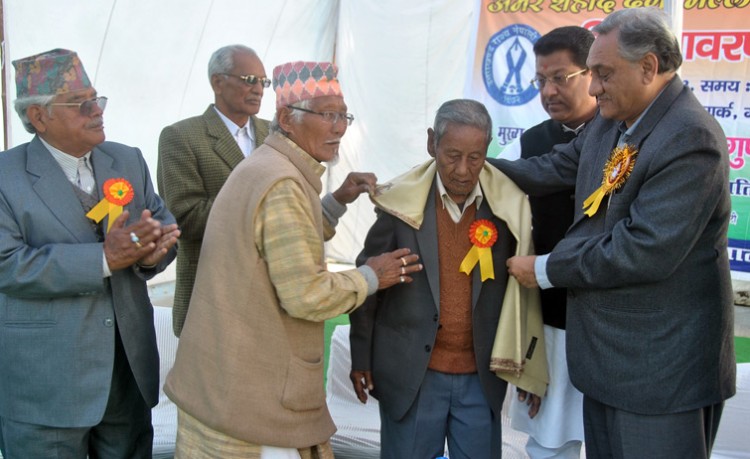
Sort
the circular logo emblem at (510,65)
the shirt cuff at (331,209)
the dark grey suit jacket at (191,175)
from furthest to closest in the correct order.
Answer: the circular logo emblem at (510,65) → the dark grey suit jacket at (191,175) → the shirt cuff at (331,209)

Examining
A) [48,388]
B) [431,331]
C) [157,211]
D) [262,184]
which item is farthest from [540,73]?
[48,388]

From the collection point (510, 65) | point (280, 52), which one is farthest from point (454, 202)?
point (280, 52)

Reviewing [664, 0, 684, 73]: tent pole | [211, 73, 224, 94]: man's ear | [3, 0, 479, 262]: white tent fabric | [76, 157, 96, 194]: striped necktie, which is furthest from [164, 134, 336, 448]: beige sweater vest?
[3, 0, 479, 262]: white tent fabric

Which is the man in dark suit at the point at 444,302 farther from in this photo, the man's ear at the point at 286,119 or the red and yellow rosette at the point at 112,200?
the red and yellow rosette at the point at 112,200

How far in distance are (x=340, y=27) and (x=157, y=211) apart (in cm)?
686

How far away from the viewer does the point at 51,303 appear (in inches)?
104

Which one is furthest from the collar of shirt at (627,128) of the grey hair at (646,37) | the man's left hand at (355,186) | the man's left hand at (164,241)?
the man's left hand at (164,241)

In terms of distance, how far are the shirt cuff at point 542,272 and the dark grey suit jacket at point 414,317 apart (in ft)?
0.72

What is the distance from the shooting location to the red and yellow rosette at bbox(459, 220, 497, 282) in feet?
8.87

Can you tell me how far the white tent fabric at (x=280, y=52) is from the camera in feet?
22.7

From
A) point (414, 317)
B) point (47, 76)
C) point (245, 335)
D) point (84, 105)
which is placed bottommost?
point (414, 317)

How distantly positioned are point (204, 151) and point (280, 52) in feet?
17.6

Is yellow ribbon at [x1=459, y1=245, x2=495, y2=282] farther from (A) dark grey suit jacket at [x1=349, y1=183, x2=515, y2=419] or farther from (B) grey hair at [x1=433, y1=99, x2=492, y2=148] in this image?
(B) grey hair at [x1=433, y1=99, x2=492, y2=148]

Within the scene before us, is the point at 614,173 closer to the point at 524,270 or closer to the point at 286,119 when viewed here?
the point at 524,270
